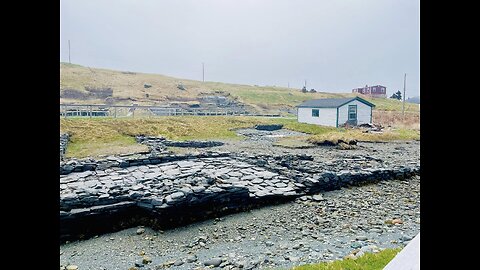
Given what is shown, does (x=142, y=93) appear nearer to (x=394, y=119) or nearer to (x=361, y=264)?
(x=394, y=119)

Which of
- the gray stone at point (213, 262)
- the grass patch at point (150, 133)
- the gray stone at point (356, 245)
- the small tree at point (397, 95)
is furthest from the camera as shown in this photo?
the small tree at point (397, 95)

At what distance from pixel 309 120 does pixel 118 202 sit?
1126 inches

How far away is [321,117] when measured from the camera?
32312mm

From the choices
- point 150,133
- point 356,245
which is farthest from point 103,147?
point 356,245

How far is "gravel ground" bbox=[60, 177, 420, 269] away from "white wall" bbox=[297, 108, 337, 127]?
22.4 metres

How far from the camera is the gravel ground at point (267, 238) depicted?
5832 mm

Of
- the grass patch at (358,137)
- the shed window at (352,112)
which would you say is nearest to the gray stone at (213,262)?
the grass patch at (358,137)

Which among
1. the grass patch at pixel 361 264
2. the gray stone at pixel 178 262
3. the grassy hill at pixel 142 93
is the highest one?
the grassy hill at pixel 142 93

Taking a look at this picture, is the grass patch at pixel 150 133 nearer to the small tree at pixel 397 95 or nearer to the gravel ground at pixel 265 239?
the gravel ground at pixel 265 239

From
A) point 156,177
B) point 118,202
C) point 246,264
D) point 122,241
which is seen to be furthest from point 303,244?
point 156,177

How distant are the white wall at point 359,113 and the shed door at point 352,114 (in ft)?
1.31
